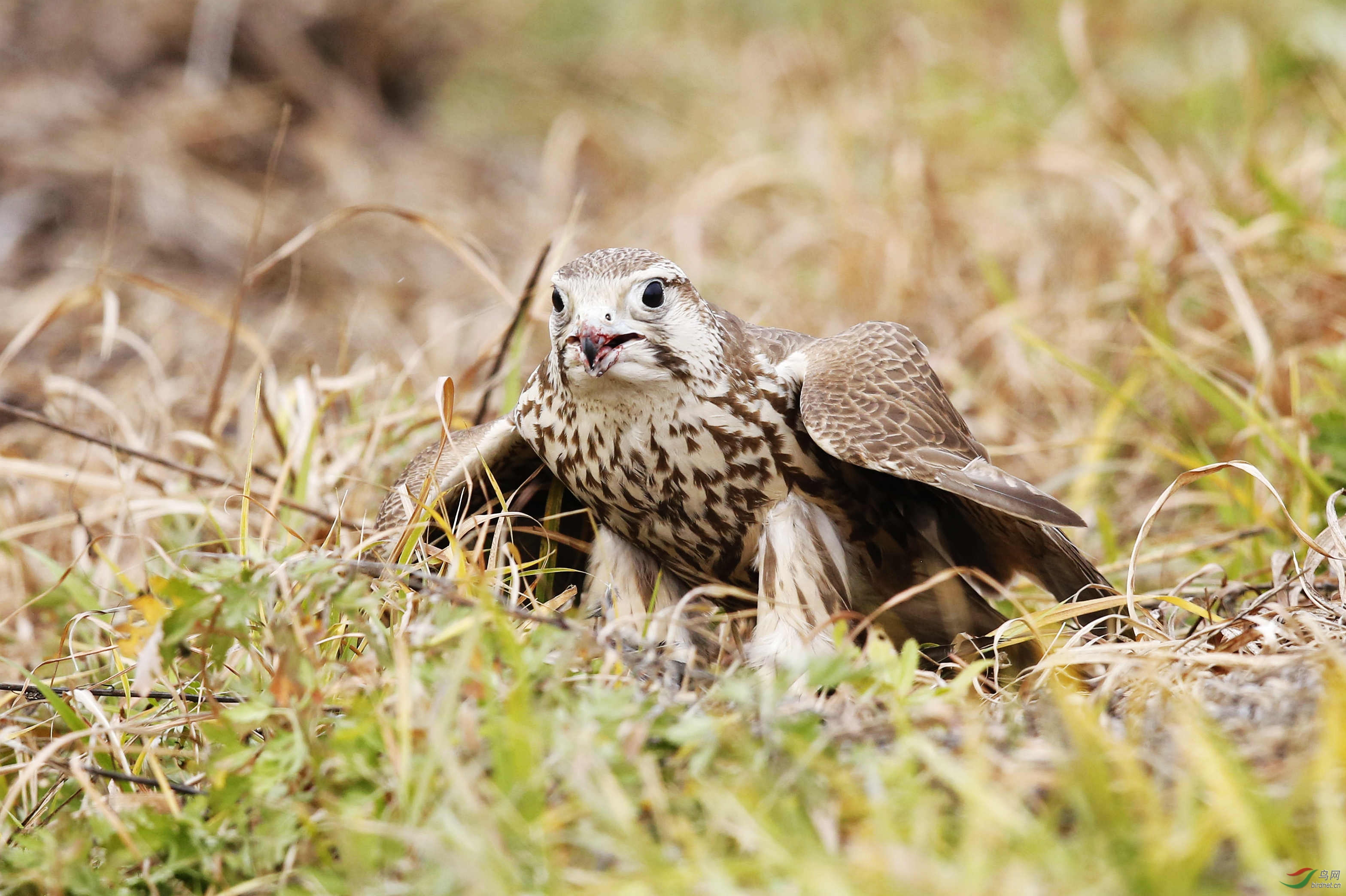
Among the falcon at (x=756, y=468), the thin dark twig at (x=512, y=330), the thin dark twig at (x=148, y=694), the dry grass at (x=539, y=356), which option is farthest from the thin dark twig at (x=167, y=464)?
the thin dark twig at (x=148, y=694)

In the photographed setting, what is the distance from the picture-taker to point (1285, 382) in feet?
12.9

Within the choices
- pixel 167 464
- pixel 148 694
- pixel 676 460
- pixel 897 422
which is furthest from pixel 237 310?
pixel 897 422

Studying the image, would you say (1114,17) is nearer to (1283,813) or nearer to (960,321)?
(960,321)

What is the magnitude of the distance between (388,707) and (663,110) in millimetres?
7916

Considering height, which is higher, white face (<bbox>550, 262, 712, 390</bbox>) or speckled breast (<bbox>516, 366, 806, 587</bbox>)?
white face (<bbox>550, 262, 712, 390</bbox>)

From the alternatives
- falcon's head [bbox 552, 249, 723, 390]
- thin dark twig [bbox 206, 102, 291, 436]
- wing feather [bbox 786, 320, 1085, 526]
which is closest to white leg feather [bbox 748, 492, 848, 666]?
wing feather [bbox 786, 320, 1085, 526]

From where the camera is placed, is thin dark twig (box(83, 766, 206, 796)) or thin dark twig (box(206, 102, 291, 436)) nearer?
thin dark twig (box(83, 766, 206, 796))

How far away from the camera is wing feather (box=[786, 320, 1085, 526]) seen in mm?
2578

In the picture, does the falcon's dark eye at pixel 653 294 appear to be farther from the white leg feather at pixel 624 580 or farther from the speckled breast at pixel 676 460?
the white leg feather at pixel 624 580

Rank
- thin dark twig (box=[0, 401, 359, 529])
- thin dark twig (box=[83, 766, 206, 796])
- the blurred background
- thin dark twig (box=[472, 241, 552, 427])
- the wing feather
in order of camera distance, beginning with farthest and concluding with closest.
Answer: the blurred background → thin dark twig (box=[472, 241, 552, 427]) → thin dark twig (box=[0, 401, 359, 529]) → the wing feather → thin dark twig (box=[83, 766, 206, 796])

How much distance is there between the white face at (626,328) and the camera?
266 centimetres

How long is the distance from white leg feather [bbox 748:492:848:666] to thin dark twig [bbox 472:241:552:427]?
1.05 metres

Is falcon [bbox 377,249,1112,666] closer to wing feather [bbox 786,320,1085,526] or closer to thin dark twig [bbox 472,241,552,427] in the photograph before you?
wing feather [bbox 786,320,1085,526]

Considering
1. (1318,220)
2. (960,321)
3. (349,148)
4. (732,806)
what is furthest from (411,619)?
(349,148)
